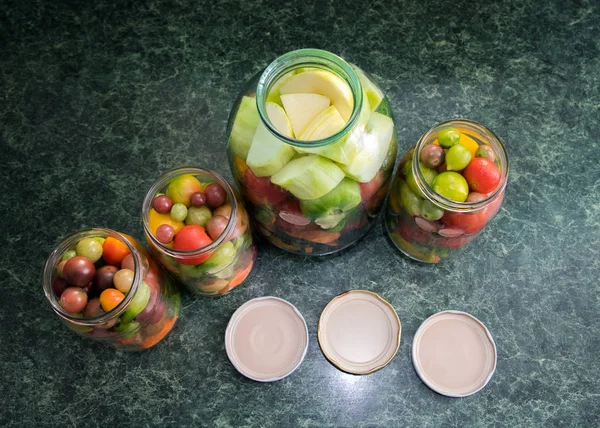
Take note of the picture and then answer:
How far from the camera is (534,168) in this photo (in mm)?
1174

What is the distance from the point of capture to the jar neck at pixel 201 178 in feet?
2.98

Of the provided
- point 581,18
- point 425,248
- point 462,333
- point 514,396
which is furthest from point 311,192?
point 581,18

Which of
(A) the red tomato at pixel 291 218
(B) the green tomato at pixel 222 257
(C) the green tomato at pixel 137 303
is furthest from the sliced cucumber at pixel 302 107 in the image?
(C) the green tomato at pixel 137 303

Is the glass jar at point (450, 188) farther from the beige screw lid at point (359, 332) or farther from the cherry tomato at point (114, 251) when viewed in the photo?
the cherry tomato at point (114, 251)

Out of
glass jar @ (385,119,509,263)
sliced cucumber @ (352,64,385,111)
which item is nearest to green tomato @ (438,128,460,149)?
glass jar @ (385,119,509,263)

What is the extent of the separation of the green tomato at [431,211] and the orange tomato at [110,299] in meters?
0.46

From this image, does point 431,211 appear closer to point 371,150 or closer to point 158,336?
point 371,150

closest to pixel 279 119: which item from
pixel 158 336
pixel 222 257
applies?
pixel 222 257

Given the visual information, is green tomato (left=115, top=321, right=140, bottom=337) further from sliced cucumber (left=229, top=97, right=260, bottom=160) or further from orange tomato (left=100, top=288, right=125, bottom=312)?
sliced cucumber (left=229, top=97, right=260, bottom=160)

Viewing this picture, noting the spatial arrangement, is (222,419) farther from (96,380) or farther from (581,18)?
(581,18)

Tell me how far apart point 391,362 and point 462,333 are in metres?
0.13

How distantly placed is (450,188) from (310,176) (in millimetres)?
210

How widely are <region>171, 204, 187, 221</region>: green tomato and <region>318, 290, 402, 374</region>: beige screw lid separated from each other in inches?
12.2

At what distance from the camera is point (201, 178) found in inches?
39.4
